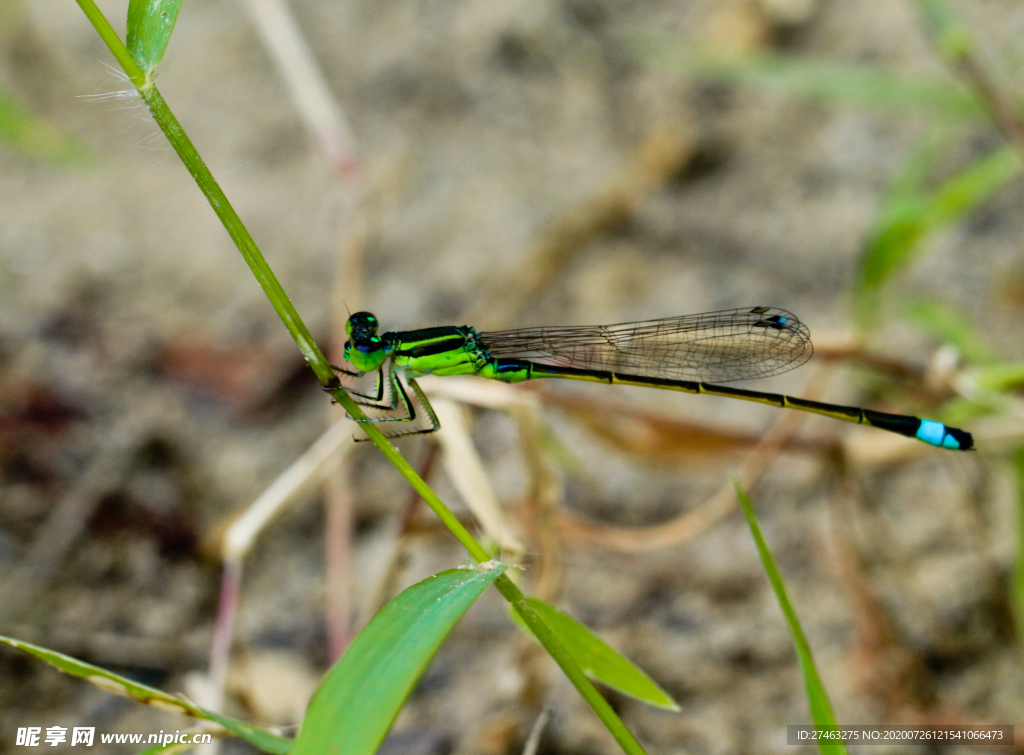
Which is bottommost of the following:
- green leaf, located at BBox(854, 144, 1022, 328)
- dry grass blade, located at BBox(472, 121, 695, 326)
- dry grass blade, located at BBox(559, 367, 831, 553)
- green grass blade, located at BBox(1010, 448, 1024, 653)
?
green grass blade, located at BBox(1010, 448, 1024, 653)

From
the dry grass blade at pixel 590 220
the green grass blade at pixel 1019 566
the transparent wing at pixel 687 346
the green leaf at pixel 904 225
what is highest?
the dry grass blade at pixel 590 220

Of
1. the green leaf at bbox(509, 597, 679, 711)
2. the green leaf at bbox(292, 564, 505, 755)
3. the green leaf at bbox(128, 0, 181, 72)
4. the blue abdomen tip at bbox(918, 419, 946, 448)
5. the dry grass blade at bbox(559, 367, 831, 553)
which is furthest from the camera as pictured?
the dry grass blade at bbox(559, 367, 831, 553)

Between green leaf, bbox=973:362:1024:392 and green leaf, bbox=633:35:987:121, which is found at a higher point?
green leaf, bbox=633:35:987:121

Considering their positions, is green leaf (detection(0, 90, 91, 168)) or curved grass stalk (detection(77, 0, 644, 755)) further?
green leaf (detection(0, 90, 91, 168))

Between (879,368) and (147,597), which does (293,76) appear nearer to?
(147,597)

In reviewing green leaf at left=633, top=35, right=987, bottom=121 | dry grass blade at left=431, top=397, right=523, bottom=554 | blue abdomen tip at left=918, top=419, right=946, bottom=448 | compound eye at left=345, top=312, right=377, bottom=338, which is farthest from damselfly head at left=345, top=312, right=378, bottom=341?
green leaf at left=633, top=35, right=987, bottom=121

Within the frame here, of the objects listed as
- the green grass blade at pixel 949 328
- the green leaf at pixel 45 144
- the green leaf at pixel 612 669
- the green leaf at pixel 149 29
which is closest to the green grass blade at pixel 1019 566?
the green grass blade at pixel 949 328

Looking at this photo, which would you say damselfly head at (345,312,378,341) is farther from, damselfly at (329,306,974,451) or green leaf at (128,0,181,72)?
green leaf at (128,0,181,72)

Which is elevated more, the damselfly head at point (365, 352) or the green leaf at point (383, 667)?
the damselfly head at point (365, 352)

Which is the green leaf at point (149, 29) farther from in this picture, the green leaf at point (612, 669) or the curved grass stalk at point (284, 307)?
the green leaf at point (612, 669)
